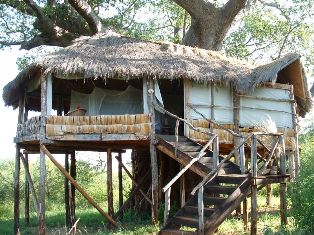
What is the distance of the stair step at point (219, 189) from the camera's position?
30.6ft

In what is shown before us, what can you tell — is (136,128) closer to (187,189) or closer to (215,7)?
(187,189)

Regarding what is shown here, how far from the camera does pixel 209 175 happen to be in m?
9.51

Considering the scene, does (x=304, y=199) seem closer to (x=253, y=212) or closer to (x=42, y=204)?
(x=253, y=212)

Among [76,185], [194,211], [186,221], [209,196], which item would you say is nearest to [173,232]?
[186,221]

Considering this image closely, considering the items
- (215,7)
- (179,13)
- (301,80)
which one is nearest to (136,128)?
(301,80)

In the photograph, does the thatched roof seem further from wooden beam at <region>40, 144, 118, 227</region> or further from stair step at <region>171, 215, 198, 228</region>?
stair step at <region>171, 215, 198, 228</region>

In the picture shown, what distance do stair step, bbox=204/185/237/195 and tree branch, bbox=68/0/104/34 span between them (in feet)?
28.0

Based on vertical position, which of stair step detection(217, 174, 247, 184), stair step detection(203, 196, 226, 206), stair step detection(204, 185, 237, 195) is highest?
stair step detection(217, 174, 247, 184)

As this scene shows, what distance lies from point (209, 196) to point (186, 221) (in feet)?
2.89

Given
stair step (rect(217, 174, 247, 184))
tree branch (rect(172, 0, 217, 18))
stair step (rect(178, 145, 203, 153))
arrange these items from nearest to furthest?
1. stair step (rect(217, 174, 247, 184))
2. stair step (rect(178, 145, 203, 153))
3. tree branch (rect(172, 0, 217, 18))

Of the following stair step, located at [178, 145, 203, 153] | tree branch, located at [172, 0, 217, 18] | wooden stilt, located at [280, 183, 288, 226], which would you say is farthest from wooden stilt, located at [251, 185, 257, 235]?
tree branch, located at [172, 0, 217, 18]

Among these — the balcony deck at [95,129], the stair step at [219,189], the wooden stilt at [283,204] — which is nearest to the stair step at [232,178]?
the stair step at [219,189]

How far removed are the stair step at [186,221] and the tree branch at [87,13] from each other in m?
8.84

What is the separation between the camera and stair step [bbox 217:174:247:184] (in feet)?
31.1
